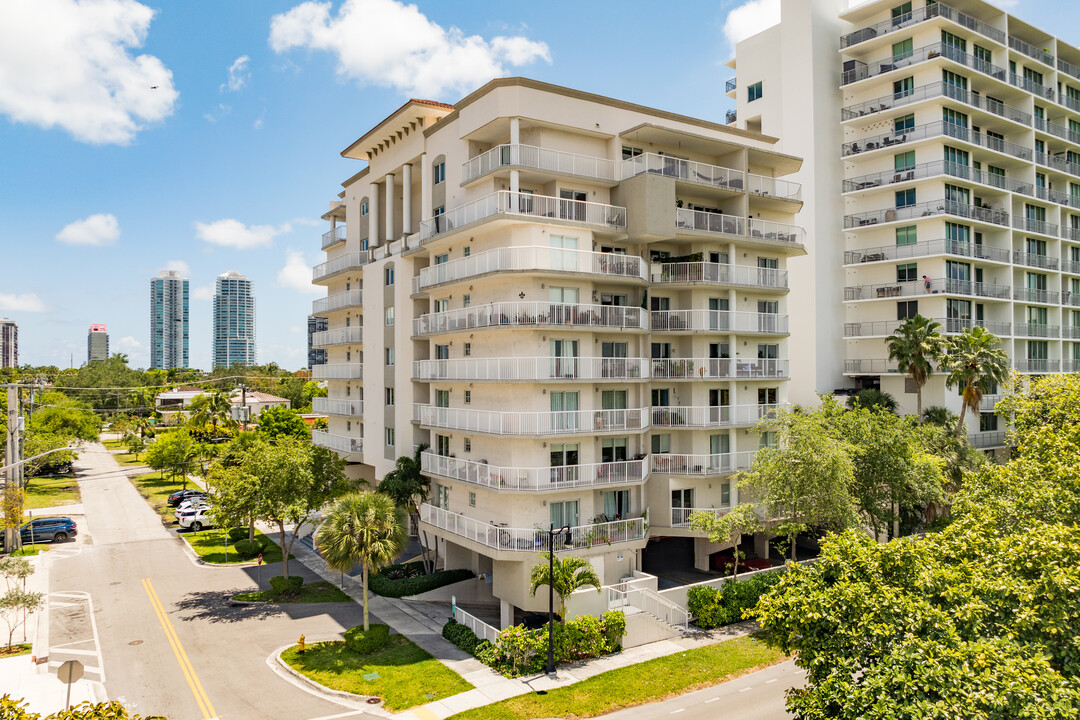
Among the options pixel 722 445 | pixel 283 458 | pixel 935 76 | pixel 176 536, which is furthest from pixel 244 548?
pixel 935 76

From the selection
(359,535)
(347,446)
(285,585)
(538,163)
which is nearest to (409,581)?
(285,585)

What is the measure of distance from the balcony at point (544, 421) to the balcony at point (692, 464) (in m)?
2.44

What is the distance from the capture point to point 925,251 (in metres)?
48.2

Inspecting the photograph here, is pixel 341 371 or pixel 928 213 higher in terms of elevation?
pixel 928 213

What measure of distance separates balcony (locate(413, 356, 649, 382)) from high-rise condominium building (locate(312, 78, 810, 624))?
0.32 feet

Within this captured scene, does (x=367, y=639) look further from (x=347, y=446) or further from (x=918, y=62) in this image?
(x=918, y=62)

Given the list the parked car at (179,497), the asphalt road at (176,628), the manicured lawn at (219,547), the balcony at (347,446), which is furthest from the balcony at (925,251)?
the parked car at (179,497)

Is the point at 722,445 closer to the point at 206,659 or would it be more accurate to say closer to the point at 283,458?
the point at 283,458

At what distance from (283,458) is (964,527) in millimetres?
30181

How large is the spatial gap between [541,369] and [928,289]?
33.6m

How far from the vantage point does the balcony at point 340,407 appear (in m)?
46.5

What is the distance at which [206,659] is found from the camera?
1033 inches

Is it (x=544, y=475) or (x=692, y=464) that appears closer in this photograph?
(x=544, y=475)

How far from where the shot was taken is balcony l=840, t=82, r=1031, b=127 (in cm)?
4888
